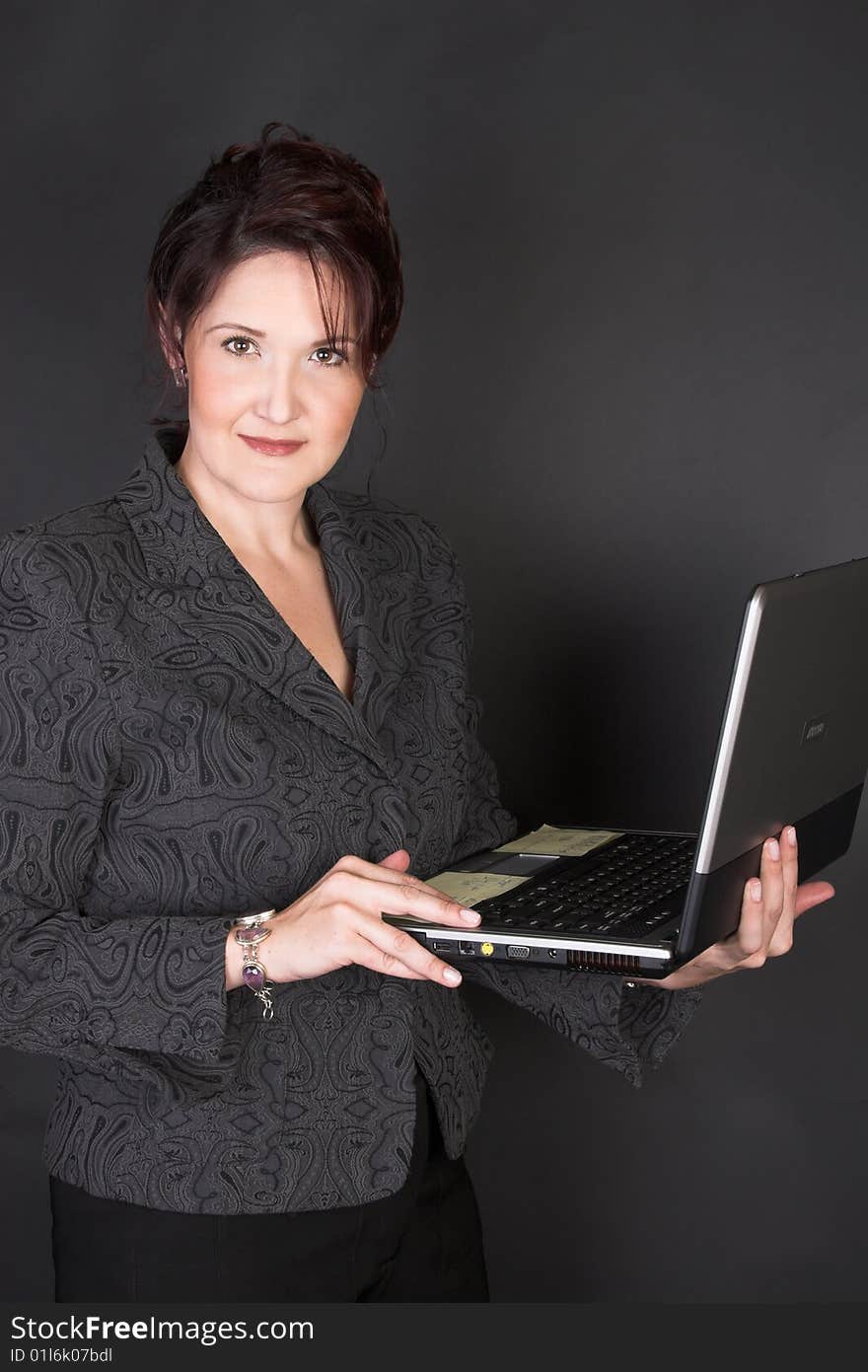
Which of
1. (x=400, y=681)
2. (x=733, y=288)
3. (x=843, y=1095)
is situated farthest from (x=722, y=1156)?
(x=733, y=288)

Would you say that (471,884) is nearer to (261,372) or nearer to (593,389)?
(261,372)

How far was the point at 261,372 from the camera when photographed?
1.70 meters

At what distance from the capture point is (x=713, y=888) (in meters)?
1.42

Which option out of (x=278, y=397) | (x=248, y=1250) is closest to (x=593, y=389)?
(x=278, y=397)

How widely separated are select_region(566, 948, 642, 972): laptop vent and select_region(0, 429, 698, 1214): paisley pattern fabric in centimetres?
26

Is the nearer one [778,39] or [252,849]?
[252,849]

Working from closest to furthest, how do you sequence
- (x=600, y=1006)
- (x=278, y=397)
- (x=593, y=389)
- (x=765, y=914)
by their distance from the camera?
(x=765, y=914) → (x=278, y=397) → (x=600, y=1006) → (x=593, y=389)

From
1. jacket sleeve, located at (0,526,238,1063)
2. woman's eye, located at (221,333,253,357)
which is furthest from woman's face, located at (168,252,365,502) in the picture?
jacket sleeve, located at (0,526,238,1063)

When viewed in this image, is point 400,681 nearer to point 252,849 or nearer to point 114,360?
point 252,849

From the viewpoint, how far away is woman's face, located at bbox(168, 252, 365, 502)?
1.69 metres

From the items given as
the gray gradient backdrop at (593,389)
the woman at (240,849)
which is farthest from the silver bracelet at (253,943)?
the gray gradient backdrop at (593,389)

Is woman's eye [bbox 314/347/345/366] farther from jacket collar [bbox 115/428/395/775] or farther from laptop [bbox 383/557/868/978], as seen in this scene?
laptop [bbox 383/557/868/978]

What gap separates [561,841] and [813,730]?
39cm

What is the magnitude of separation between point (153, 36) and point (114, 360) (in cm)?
52
